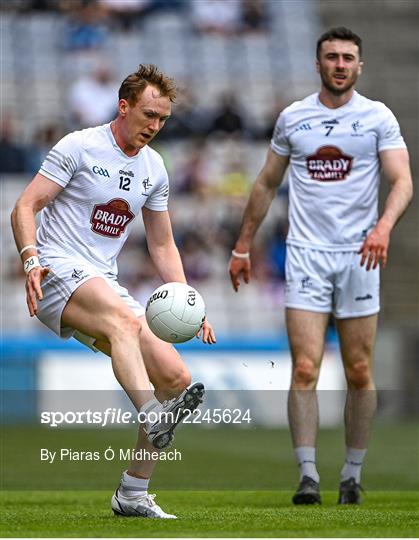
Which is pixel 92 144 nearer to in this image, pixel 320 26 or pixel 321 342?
pixel 321 342

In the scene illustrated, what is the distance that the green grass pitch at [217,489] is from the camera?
6.01 m

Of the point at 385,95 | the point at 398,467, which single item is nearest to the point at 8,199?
the point at 385,95

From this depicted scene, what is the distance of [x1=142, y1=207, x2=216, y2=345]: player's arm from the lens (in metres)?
7.18

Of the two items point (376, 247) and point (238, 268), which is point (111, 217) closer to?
point (376, 247)

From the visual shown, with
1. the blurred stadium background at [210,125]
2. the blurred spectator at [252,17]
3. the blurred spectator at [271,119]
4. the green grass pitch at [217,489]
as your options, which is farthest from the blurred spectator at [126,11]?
the green grass pitch at [217,489]

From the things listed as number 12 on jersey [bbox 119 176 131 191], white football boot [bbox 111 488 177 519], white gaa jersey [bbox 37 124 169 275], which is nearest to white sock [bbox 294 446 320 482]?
white football boot [bbox 111 488 177 519]

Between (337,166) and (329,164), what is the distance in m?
0.05

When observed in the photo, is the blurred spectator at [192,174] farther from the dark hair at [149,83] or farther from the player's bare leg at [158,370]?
the player's bare leg at [158,370]

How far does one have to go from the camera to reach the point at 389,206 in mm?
7922

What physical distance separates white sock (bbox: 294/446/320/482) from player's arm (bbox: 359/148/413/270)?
1.17 metres

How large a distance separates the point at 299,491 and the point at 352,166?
1995 mm

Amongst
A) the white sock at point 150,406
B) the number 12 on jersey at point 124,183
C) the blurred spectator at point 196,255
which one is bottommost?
the blurred spectator at point 196,255

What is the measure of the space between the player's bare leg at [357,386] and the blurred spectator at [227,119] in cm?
1284

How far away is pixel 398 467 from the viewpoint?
11.2 meters
